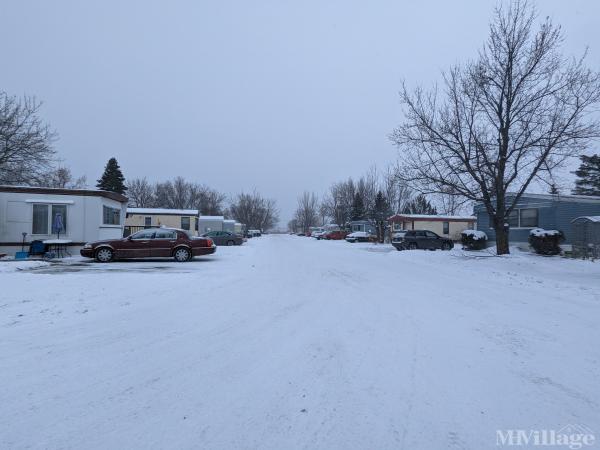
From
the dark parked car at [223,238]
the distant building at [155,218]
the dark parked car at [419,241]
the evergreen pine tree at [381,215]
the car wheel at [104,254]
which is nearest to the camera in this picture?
the car wheel at [104,254]

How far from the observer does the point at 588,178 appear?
4606cm

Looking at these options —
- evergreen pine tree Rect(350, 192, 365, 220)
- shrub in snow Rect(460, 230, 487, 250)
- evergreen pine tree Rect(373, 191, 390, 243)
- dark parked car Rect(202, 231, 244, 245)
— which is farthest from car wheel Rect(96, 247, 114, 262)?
evergreen pine tree Rect(350, 192, 365, 220)

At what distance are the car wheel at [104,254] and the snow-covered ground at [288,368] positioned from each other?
7610mm

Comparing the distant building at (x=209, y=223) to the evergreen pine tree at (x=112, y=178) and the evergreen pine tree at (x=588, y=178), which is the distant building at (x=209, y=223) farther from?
the evergreen pine tree at (x=588, y=178)

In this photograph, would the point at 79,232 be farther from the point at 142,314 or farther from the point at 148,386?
the point at 148,386

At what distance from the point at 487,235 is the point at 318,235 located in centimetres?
3369

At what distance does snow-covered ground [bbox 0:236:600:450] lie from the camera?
314cm

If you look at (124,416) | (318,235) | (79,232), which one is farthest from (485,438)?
(318,235)

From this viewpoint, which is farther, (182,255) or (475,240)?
(475,240)

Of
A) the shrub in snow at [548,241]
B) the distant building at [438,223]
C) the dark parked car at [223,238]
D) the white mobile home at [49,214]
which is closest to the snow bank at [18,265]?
the white mobile home at [49,214]

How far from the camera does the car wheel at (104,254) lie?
54.2ft

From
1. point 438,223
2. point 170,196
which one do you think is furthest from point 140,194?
point 438,223

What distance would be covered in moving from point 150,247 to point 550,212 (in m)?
23.0

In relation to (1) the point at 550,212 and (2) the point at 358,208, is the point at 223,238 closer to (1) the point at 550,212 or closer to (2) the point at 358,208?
(1) the point at 550,212
